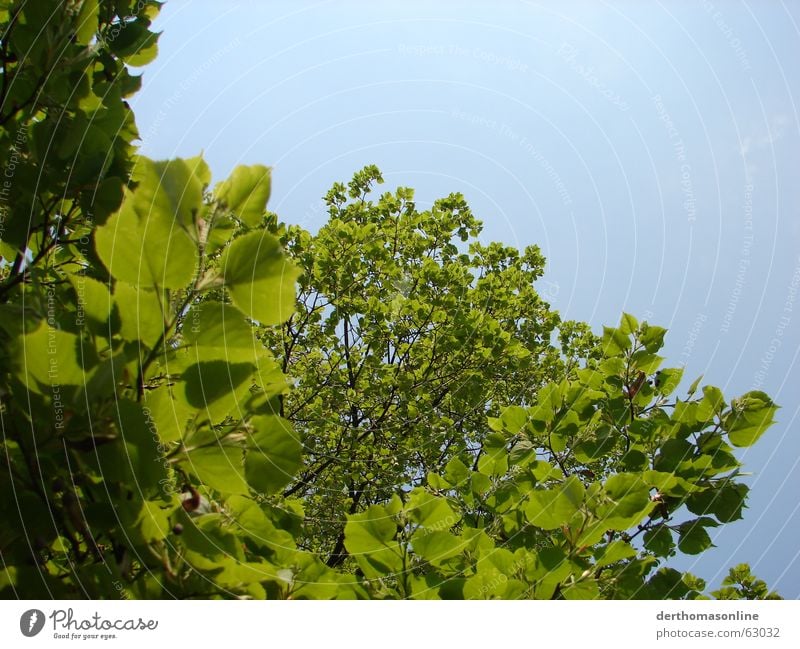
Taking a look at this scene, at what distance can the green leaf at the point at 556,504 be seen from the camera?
57.7 inches

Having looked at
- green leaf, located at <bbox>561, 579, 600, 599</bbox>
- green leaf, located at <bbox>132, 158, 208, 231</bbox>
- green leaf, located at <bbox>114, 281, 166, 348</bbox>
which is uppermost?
green leaf, located at <bbox>132, 158, 208, 231</bbox>

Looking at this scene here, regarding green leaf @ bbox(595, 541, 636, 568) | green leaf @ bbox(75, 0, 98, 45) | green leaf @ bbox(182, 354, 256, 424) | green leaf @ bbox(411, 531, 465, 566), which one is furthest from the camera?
green leaf @ bbox(595, 541, 636, 568)

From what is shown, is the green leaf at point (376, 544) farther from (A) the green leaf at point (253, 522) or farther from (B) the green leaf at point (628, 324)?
(B) the green leaf at point (628, 324)

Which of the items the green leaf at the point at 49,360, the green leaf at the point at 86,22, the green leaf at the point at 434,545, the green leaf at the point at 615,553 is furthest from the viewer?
the green leaf at the point at 615,553

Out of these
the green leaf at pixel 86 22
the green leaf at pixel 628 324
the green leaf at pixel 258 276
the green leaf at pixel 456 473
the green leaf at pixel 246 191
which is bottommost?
the green leaf at pixel 456 473

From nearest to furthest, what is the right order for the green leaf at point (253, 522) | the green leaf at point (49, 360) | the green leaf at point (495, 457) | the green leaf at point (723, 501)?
the green leaf at point (49, 360) < the green leaf at point (253, 522) < the green leaf at point (723, 501) < the green leaf at point (495, 457)

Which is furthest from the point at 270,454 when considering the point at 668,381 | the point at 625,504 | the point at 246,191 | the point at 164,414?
the point at 668,381

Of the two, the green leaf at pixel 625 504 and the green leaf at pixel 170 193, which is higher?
the green leaf at pixel 170 193

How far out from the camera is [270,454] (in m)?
0.96

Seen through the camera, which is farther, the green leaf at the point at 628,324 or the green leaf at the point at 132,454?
the green leaf at the point at 628,324

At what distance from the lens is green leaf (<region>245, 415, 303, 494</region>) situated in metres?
0.95

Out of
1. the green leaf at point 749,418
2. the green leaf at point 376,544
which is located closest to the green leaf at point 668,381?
the green leaf at point 749,418

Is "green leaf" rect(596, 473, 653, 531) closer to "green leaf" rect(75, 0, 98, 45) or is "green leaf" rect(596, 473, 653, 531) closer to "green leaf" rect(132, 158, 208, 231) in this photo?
"green leaf" rect(132, 158, 208, 231)

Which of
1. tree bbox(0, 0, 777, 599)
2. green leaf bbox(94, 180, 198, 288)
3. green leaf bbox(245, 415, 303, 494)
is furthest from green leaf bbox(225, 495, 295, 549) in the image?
green leaf bbox(94, 180, 198, 288)
